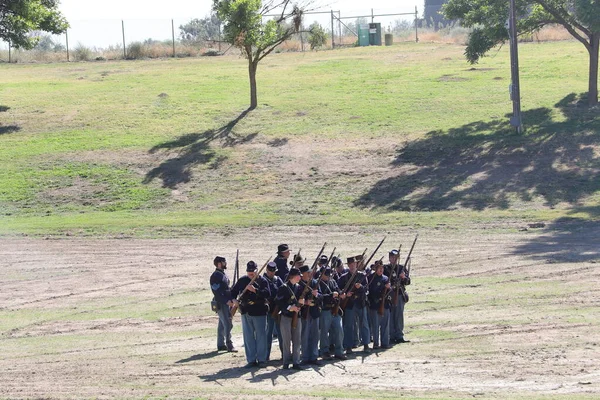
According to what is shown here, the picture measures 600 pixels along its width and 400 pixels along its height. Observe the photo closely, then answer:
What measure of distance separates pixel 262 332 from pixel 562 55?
138 feet

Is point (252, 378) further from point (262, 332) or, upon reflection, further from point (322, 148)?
point (322, 148)

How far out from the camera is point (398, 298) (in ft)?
60.1

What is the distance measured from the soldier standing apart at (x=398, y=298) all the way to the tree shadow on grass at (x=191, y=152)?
20277mm

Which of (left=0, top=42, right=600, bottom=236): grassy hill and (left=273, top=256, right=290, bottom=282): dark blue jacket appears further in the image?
Answer: (left=0, top=42, right=600, bottom=236): grassy hill

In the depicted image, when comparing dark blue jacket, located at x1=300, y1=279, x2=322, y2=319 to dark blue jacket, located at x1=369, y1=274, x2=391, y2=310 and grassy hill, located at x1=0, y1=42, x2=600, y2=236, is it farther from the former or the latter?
grassy hill, located at x1=0, y1=42, x2=600, y2=236

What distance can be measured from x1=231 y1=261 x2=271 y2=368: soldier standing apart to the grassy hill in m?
15.0

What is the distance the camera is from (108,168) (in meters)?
39.4

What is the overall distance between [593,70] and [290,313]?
1181 inches

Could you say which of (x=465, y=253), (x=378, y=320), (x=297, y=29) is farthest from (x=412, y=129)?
(x=378, y=320)

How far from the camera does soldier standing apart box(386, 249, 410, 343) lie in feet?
59.9

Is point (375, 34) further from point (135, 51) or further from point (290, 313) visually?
point (290, 313)

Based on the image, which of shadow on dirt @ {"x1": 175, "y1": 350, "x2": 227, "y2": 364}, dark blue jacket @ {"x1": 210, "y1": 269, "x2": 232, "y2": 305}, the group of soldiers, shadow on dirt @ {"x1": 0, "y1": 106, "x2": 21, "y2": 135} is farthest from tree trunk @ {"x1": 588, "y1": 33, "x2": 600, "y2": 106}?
shadow on dirt @ {"x1": 175, "y1": 350, "x2": 227, "y2": 364}

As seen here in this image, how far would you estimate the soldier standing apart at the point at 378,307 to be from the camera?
1789 centimetres

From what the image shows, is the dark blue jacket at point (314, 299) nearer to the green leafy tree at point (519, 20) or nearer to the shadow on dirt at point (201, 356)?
the shadow on dirt at point (201, 356)
